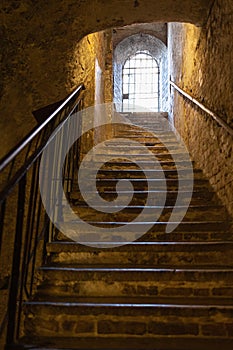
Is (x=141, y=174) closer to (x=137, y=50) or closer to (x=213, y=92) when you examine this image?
(x=213, y=92)

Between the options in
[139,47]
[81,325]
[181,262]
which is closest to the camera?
[81,325]

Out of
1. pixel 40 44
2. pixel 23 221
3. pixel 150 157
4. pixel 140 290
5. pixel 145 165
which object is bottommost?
pixel 140 290

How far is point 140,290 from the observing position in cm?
220

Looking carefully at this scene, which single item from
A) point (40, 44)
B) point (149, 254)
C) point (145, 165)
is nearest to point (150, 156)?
point (145, 165)

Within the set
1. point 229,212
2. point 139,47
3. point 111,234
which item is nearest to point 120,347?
point 111,234

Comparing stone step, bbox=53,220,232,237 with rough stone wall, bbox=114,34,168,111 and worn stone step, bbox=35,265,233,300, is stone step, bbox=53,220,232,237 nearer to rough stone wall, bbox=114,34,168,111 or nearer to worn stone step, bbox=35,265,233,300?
worn stone step, bbox=35,265,233,300

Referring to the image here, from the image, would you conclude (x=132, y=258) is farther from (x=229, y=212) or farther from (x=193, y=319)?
(x=229, y=212)

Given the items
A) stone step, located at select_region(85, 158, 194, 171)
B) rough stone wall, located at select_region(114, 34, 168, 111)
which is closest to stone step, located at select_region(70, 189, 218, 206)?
stone step, located at select_region(85, 158, 194, 171)

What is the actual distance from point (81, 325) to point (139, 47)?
27.8ft

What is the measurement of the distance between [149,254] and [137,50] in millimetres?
7939

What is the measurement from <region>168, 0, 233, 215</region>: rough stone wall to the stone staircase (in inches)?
17.6

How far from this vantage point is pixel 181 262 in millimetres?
2459

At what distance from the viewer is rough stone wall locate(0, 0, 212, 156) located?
3277 mm

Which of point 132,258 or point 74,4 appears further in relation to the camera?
point 74,4
